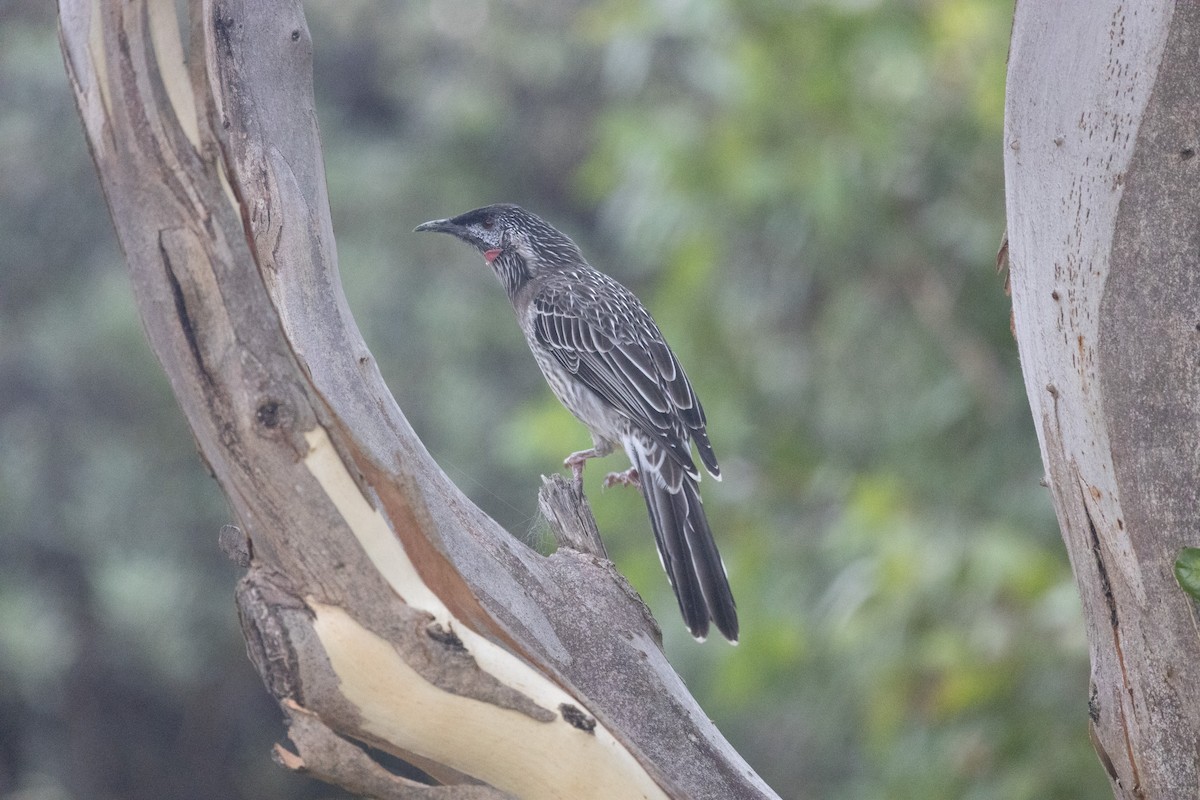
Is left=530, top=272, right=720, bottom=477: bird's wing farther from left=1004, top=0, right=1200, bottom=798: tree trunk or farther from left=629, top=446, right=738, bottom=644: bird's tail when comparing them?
left=1004, top=0, right=1200, bottom=798: tree trunk

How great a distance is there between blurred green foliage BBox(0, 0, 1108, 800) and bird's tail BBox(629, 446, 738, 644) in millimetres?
430

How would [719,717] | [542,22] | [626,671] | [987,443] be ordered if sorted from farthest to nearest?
1. [542,22]
2. [719,717]
3. [987,443]
4. [626,671]

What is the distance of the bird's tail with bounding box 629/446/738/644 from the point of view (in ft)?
10.6

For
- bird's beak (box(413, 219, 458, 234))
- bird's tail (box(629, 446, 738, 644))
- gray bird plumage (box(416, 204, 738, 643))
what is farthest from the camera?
bird's beak (box(413, 219, 458, 234))

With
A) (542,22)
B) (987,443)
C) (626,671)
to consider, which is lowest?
(626,671)

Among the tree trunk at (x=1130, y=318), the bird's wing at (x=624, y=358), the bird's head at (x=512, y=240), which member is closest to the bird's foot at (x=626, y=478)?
the bird's wing at (x=624, y=358)

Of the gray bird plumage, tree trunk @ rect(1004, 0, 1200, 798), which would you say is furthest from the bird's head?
tree trunk @ rect(1004, 0, 1200, 798)

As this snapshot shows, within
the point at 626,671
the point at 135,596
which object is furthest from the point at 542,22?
the point at 626,671

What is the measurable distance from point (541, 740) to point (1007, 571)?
11.4ft

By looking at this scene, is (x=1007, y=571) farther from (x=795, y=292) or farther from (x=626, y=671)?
(x=626, y=671)

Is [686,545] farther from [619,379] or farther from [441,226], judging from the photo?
[441,226]

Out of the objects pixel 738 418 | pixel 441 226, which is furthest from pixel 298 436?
pixel 738 418

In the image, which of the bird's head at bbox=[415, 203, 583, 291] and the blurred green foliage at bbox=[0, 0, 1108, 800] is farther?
the blurred green foliage at bbox=[0, 0, 1108, 800]

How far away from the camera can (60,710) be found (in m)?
8.30
